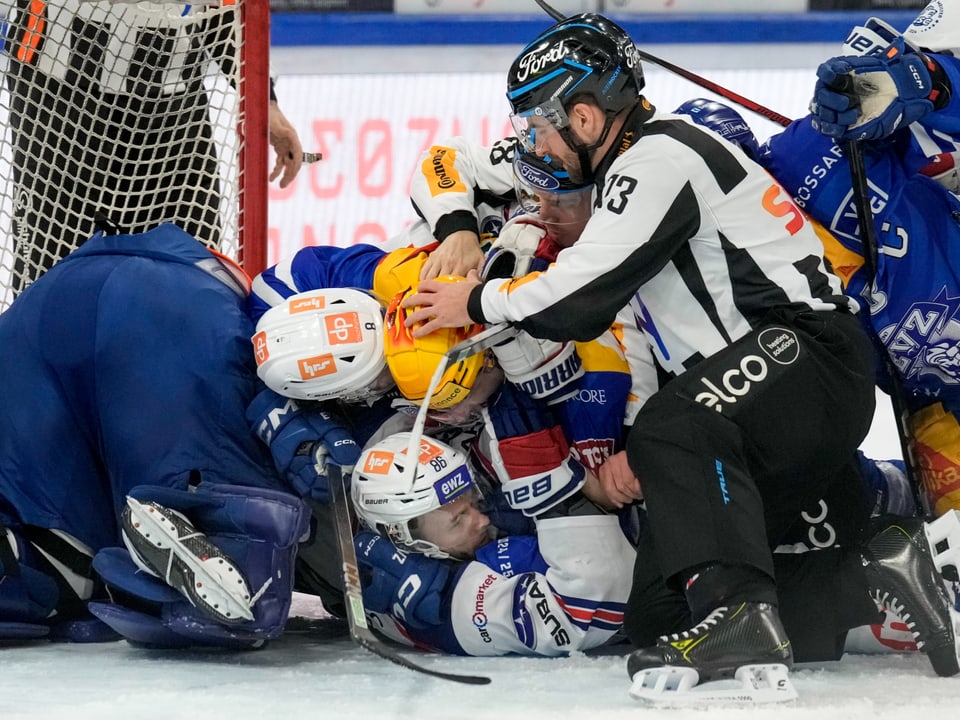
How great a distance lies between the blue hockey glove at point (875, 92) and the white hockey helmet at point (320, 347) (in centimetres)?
87

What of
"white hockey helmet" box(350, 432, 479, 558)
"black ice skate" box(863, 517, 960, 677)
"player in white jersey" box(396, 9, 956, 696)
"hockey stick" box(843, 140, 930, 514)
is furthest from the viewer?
"hockey stick" box(843, 140, 930, 514)

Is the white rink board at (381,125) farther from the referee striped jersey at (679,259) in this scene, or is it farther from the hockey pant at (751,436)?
the hockey pant at (751,436)

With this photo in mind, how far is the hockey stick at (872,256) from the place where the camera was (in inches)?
93.4

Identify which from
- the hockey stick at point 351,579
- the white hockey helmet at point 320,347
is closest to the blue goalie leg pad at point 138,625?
the hockey stick at point 351,579

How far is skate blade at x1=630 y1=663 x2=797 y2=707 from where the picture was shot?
1.76 meters

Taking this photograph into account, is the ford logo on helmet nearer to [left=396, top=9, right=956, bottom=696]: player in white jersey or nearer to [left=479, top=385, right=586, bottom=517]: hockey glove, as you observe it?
[left=396, top=9, right=956, bottom=696]: player in white jersey

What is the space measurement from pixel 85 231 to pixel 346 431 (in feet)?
3.71

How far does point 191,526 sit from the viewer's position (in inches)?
85.7

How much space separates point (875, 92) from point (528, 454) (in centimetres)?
87

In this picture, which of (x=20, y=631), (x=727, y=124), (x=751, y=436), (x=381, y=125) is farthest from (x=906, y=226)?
(x=381, y=125)

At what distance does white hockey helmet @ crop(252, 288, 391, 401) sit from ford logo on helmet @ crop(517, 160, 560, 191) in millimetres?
350

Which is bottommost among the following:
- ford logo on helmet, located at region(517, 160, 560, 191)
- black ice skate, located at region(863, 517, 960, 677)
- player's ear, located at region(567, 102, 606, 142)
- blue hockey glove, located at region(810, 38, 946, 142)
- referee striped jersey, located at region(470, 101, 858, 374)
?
black ice skate, located at region(863, 517, 960, 677)

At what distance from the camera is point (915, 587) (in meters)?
2.07

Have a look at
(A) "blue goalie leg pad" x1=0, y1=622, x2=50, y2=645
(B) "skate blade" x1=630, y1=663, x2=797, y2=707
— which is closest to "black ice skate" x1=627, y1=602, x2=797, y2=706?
(B) "skate blade" x1=630, y1=663, x2=797, y2=707
